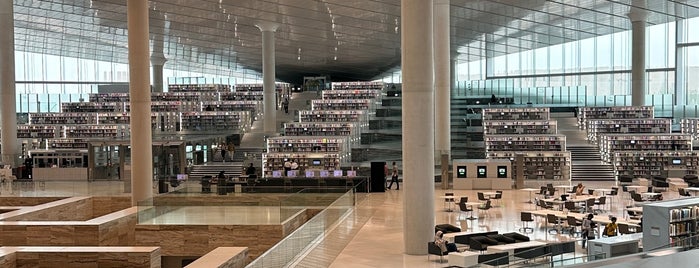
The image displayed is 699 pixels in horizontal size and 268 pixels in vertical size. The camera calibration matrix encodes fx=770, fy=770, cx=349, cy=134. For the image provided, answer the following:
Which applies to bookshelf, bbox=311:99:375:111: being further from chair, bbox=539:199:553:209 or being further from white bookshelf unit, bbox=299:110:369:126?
chair, bbox=539:199:553:209

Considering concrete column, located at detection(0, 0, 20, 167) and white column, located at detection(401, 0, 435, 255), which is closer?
white column, located at detection(401, 0, 435, 255)

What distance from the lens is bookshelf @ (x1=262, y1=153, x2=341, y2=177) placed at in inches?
1399

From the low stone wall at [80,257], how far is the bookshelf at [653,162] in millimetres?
24282

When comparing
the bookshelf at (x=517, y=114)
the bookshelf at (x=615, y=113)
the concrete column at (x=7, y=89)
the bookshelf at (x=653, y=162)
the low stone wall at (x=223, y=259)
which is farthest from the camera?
the bookshelf at (x=615, y=113)

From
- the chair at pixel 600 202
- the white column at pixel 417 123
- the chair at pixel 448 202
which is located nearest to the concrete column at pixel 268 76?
the chair at pixel 448 202

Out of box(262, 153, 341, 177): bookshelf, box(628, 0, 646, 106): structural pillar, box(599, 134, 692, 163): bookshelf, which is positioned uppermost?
box(628, 0, 646, 106): structural pillar

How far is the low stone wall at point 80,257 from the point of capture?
17.1 metres

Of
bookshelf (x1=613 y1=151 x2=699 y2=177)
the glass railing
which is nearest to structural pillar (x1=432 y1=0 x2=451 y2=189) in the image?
bookshelf (x1=613 y1=151 x2=699 y2=177)

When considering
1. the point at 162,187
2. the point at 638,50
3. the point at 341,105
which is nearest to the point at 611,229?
the point at 162,187

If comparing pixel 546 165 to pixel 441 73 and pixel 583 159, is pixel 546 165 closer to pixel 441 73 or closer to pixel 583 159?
pixel 583 159

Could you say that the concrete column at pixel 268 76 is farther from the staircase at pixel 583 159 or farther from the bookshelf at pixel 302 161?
the staircase at pixel 583 159

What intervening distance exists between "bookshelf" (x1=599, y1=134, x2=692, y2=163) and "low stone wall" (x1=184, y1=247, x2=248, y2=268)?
2461 cm

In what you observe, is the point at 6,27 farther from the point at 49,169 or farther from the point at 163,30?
the point at 163,30

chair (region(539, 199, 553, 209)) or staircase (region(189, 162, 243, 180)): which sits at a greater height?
staircase (region(189, 162, 243, 180))
